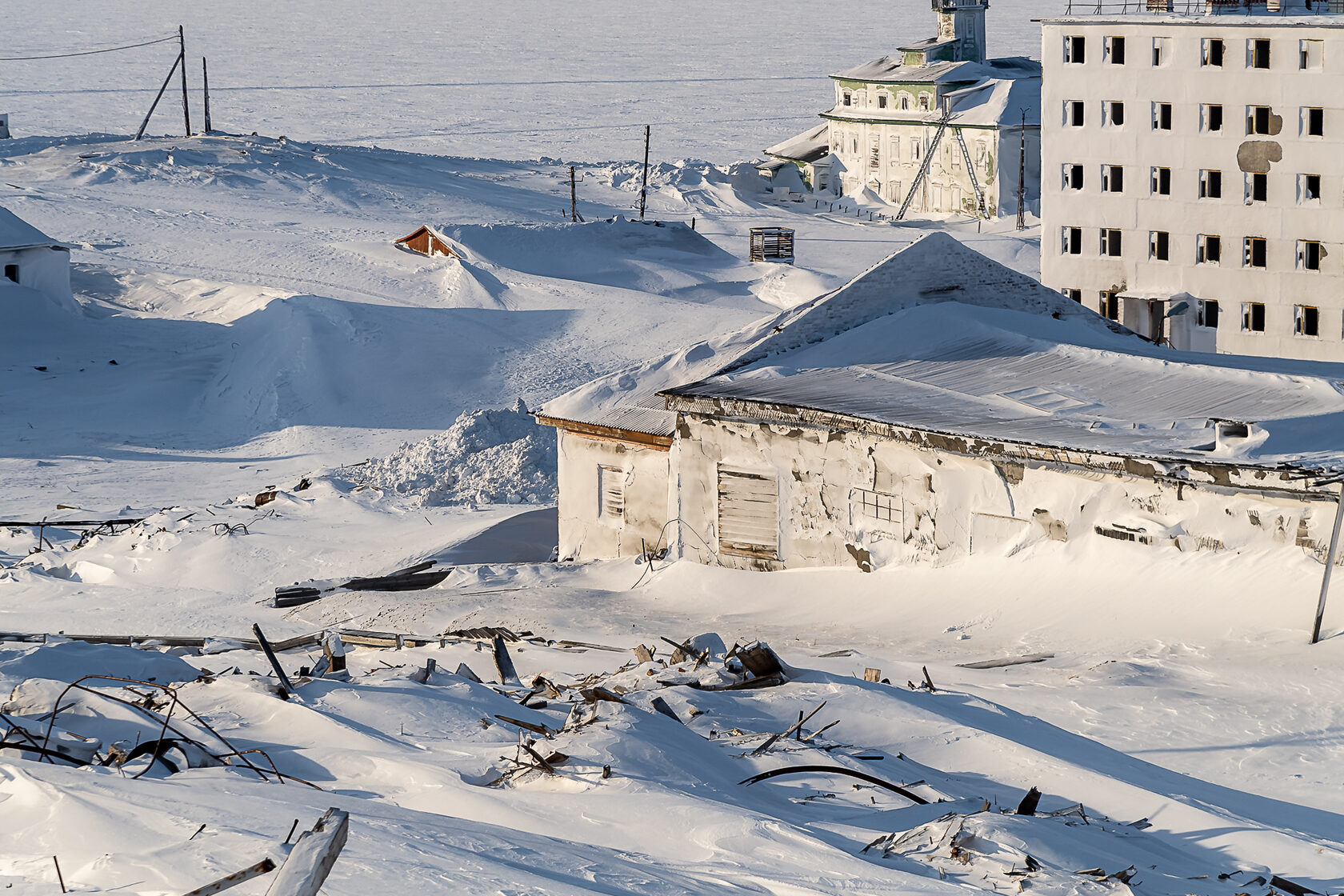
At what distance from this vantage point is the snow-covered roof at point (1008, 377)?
1516cm

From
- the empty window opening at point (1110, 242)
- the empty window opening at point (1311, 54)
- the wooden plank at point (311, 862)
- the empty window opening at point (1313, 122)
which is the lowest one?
the empty window opening at point (1110, 242)

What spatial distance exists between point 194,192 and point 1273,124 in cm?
3762

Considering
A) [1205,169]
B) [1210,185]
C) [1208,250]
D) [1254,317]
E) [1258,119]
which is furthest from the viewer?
[1208,250]

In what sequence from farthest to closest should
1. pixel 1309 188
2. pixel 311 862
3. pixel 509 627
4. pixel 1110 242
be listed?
1. pixel 1110 242
2. pixel 1309 188
3. pixel 509 627
4. pixel 311 862

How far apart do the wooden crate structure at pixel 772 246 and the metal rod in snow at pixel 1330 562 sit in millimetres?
39913

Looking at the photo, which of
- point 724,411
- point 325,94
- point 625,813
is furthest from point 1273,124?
point 325,94

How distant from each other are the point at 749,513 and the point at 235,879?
12.3 metres

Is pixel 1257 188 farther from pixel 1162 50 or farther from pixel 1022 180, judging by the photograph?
pixel 1022 180

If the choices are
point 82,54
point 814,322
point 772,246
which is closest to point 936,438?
point 814,322

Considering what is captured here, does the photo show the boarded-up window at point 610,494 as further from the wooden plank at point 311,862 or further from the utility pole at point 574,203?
the utility pole at point 574,203

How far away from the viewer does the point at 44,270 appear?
39031mm

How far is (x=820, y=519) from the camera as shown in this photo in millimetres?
16844

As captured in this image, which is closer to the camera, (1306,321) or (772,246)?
(1306,321)

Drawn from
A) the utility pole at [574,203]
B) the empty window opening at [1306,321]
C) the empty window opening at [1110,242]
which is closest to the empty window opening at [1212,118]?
the empty window opening at [1110,242]
